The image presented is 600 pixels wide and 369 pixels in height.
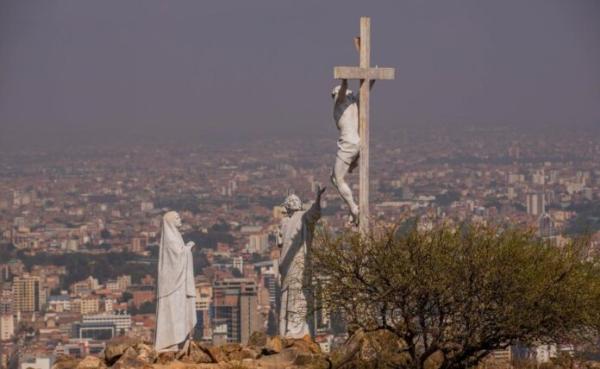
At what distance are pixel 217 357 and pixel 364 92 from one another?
13.0 feet

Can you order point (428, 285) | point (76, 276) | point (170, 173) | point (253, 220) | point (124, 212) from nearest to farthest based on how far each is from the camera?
1. point (428, 285)
2. point (76, 276)
3. point (253, 220)
4. point (124, 212)
5. point (170, 173)

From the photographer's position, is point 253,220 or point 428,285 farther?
point 253,220

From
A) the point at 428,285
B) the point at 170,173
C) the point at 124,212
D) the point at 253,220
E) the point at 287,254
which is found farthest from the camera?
the point at 170,173

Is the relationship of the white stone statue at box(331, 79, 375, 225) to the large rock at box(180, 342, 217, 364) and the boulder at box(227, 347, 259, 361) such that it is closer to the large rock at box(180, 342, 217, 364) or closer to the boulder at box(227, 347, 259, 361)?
the boulder at box(227, 347, 259, 361)

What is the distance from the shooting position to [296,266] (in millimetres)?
28297

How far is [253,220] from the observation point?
133 m

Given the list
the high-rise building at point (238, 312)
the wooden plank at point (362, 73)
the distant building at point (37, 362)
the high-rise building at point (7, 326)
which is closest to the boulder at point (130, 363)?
the wooden plank at point (362, 73)

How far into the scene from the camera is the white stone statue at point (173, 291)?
28.0m

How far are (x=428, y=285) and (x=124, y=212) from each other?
406 ft

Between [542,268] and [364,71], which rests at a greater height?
[364,71]

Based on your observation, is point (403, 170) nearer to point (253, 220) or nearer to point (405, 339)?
point (253, 220)

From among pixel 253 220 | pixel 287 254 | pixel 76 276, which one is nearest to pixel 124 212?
pixel 253 220

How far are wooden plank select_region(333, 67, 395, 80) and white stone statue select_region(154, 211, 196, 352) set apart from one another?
2.79m

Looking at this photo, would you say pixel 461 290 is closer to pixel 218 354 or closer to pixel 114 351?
pixel 218 354
